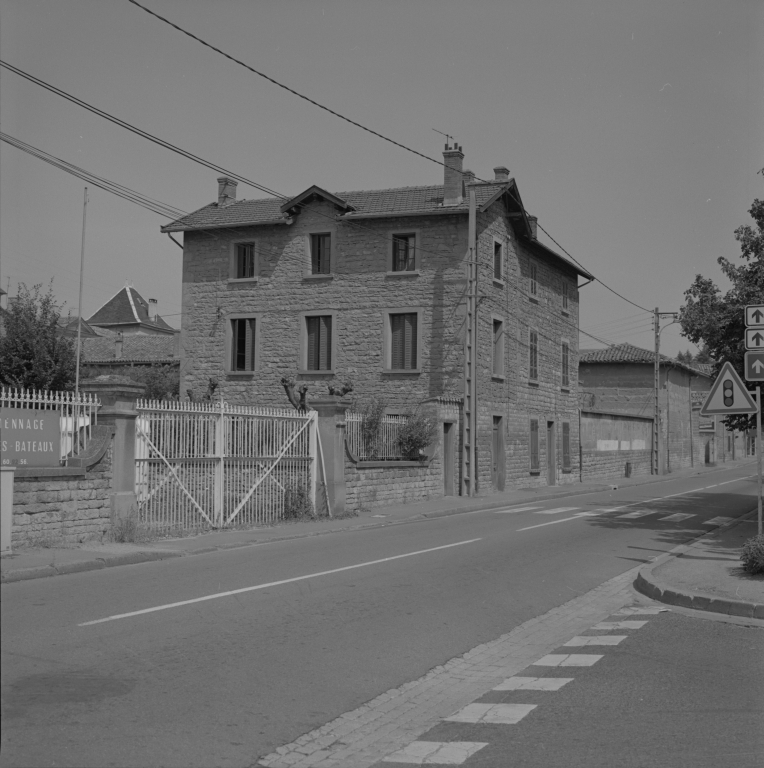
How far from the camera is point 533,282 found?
3478cm

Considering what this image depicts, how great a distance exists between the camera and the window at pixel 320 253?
31.4 metres

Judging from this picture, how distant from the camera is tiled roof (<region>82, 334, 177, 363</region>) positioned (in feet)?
147

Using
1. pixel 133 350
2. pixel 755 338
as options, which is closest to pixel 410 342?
pixel 755 338

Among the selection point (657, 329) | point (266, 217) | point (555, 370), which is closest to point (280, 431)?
point (266, 217)

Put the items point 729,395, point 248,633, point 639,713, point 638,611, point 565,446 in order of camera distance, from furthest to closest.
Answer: point 565,446
point 729,395
point 638,611
point 248,633
point 639,713

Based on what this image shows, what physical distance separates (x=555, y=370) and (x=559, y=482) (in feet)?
15.5

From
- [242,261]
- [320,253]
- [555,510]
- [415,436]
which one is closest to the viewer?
[555,510]

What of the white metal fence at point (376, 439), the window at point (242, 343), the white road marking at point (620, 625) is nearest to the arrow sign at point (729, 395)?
the white road marking at point (620, 625)

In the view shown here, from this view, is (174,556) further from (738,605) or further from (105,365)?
(105,365)

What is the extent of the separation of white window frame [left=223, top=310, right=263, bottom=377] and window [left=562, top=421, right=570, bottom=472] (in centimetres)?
1404

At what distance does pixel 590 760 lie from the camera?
4836 mm

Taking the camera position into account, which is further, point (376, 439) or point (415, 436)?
point (415, 436)

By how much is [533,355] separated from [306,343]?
363 inches

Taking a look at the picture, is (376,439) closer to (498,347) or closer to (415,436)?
(415,436)
